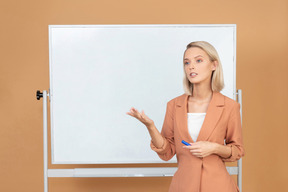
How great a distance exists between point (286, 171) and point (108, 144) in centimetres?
147

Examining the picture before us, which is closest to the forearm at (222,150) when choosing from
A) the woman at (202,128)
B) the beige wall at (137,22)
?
the woman at (202,128)

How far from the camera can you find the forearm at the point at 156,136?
134 centimetres

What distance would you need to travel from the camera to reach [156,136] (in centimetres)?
136

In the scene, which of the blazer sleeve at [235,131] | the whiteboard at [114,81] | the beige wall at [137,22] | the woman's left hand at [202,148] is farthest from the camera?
the beige wall at [137,22]

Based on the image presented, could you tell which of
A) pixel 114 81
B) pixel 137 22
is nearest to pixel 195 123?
pixel 114 81

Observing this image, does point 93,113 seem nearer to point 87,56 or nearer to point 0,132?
point 87,56

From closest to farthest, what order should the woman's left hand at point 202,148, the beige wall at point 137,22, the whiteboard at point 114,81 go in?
A: the woman's left hand at point 202,148, the whiteboard at point 114,81, the beige wall at point 137,22

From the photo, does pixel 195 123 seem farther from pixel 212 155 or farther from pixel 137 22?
pixel 137 22

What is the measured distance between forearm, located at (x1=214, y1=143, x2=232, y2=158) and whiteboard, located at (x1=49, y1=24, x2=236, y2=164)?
101cm

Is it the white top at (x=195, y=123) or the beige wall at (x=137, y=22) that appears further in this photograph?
the beige wall at (x=137, y=22)

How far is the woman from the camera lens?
133 cm

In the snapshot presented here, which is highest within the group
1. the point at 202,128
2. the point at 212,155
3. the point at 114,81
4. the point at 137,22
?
the point at 137,22

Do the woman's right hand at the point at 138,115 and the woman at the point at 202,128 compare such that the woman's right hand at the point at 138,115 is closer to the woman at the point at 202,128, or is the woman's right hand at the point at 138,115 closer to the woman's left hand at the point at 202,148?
the woman at the point at 202,128

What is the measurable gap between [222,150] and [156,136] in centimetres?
25
